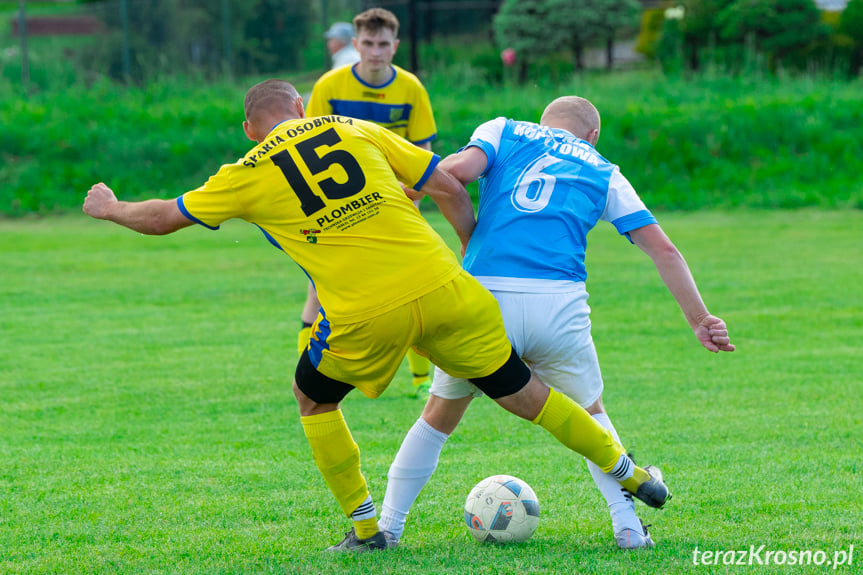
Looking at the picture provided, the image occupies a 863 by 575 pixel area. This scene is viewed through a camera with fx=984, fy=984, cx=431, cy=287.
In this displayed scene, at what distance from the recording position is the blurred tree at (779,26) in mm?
25500

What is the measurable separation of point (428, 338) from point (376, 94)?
445 cm

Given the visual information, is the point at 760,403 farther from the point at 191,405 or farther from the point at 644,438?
the point at 191,405

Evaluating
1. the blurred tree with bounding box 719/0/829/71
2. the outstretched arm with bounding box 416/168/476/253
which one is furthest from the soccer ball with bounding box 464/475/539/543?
the blurred tree with bounding box 719/0/829/71

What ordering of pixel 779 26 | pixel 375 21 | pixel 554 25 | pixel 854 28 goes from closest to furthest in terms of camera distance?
1. pixel 375 21
2. pixel 854 28
3. pixel 779 26
4. pixel 554 25

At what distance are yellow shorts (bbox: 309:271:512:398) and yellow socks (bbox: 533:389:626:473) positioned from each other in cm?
29

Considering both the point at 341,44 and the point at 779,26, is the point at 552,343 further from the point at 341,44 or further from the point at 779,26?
the point at 779,26

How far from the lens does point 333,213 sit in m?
3.83

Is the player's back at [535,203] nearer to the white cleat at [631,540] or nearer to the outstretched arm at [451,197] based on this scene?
the outstretched arm at [451,197]

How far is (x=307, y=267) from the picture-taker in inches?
155

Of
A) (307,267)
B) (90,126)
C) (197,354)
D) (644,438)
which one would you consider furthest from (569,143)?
(90,126)

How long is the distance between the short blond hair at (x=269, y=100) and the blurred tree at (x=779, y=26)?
23.8 m

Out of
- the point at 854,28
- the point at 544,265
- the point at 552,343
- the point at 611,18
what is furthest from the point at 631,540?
the point at 611,18

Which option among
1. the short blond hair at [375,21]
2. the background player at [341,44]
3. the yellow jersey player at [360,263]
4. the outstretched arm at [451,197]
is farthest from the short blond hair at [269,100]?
the background player at [341,44]

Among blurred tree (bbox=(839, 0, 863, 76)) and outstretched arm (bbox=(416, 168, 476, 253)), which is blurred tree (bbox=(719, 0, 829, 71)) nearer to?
blurred tree (bbox=(839, 0, 863, 76))
